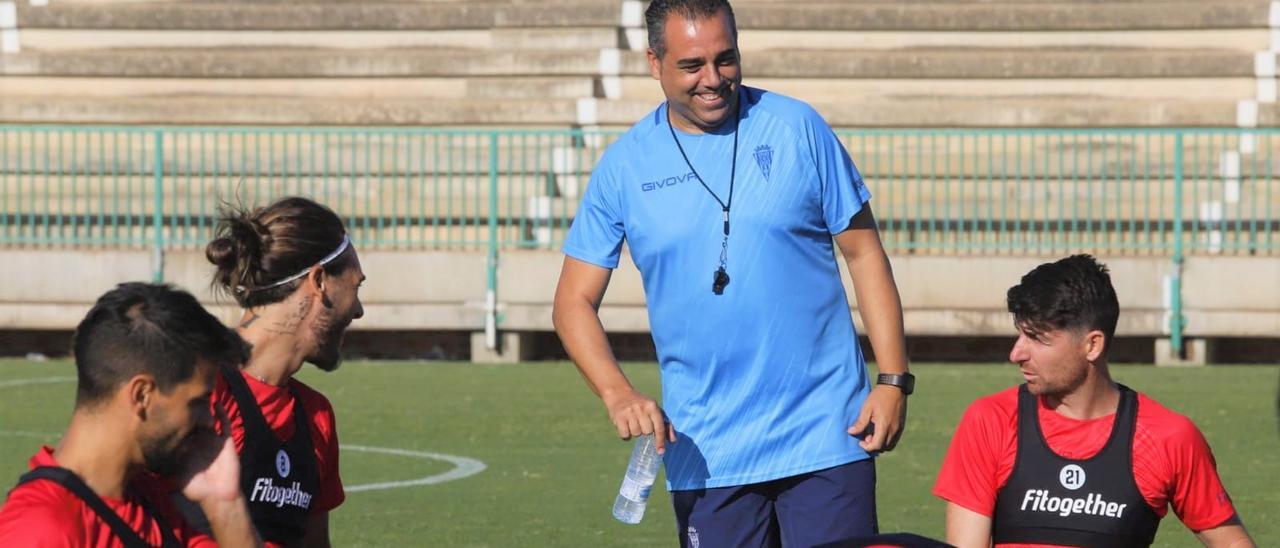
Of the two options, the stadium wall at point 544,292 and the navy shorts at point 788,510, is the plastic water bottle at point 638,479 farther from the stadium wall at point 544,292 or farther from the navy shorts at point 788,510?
the stadium wall at point 544,292

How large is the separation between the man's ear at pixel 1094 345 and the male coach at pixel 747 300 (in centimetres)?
63

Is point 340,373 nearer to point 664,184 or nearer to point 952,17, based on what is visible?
point 952,17

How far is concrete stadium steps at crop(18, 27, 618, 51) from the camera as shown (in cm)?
2194

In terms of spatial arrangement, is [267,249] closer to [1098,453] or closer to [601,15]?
[1098,453]

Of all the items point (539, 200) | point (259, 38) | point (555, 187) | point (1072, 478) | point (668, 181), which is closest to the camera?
point (668, 181)

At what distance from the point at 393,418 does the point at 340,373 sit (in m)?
2.88

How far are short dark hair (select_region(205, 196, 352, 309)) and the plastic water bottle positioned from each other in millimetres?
903

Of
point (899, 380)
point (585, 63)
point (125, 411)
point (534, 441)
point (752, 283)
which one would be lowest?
point (534, 441)

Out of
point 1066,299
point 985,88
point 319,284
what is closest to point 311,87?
point 985,88

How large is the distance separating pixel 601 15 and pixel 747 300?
1625 cm

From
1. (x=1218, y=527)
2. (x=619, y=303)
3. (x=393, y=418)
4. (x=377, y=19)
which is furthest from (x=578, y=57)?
(x=1218, y=527)

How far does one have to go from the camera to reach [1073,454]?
5676mm

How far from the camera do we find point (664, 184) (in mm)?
5363

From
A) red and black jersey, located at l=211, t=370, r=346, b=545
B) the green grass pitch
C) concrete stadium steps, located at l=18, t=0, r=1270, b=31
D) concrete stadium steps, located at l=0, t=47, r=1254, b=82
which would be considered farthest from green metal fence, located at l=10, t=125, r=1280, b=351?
red and black jersey, located at l=211, t=370, r=346, b=545
